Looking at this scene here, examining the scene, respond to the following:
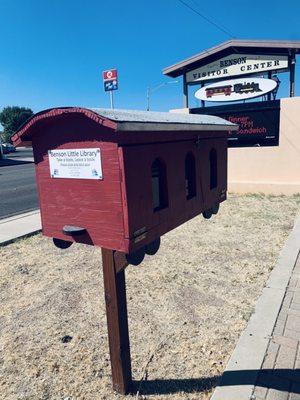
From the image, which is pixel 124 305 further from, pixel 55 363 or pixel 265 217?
pixel 265 217

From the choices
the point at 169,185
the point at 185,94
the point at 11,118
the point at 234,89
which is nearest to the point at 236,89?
the point at 234,89

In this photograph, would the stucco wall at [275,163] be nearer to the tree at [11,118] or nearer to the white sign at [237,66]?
the white sign at [237,66]

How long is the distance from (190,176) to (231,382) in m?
1.77

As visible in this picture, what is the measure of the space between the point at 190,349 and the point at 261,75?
10444 mm

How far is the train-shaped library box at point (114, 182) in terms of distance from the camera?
6.09 ft

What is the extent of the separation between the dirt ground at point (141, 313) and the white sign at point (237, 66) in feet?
20.9

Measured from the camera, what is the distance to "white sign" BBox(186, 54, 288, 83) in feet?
34.4

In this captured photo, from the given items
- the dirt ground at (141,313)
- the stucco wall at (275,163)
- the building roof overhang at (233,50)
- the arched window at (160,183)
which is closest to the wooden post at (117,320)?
the dirt ground at (141,313)

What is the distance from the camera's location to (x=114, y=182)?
6.13 ft

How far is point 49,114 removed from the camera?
1926 millimetres

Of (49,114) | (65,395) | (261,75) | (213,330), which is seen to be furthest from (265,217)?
(49,114)

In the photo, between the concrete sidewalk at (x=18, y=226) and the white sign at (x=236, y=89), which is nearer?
the concrete sidewalk at (x=18, y=226)

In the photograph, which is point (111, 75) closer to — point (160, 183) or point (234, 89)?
point (234, 89)

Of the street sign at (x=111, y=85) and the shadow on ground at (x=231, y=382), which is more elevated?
the street sign at (x=111, y=85)
